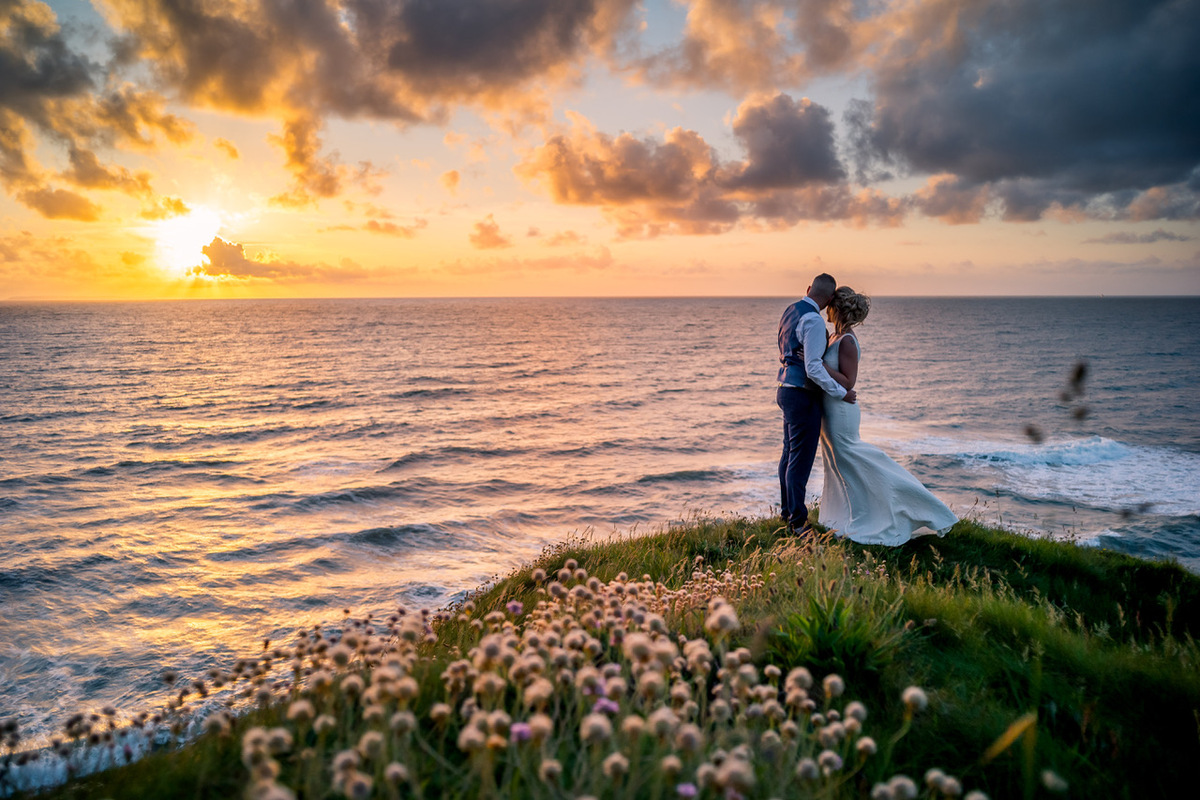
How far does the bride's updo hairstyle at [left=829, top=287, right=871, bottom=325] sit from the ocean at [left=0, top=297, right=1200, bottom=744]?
8.47 ft

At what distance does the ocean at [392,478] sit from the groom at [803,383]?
108 inches

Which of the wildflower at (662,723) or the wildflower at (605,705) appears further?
the wildflower at (605,705)

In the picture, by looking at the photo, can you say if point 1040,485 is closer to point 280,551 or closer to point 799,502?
point 799,502

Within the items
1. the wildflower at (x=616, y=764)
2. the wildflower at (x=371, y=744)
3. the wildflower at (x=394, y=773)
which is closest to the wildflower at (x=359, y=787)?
the wildflower at (x=394, y=773)

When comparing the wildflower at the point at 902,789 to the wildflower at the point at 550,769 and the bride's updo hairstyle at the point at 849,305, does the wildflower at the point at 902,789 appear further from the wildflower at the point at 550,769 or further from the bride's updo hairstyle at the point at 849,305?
the bride's updo hairstyle at the point at 849,305

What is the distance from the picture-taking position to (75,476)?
62.0ft

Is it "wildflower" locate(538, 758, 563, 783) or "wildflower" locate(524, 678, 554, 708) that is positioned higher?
"wildflower" locate(524, 678, 554, 708)

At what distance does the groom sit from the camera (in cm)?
807

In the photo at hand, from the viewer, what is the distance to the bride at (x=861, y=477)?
26.8 feet

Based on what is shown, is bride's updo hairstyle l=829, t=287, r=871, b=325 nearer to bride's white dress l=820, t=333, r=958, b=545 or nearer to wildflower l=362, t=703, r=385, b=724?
bride's white dress l=820, t=333, r=958, b=545

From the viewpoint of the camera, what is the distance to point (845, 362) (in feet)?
26.8

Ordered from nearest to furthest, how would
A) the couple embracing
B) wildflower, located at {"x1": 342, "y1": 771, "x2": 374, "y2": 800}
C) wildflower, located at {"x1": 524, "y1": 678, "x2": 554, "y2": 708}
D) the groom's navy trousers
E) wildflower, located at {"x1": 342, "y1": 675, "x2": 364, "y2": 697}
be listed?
wildflower, located at {"x1": 342, "y1": 771, "x2": 374, "y2": 800}, wildflower, located at {"x1": 524, "y1": 678, "x2": 554, "y2": 708}, wildflower, located at {"x1": 342, "y1": 675, "x2": 364, "y2": 697}, the couple embracing, the groom's navy trousers

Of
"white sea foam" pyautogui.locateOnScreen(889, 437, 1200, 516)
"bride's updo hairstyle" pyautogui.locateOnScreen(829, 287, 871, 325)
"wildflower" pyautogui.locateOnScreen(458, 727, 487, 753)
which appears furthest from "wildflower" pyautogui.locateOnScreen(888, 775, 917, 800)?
"white sea foam" pyautogui.locateOnScreen(889, 437, 1200, 516)

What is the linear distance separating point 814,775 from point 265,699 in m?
2.36
